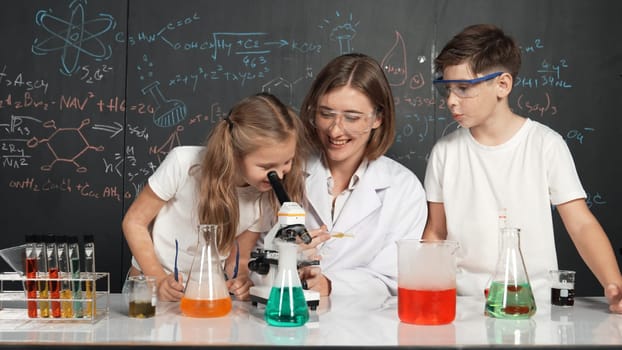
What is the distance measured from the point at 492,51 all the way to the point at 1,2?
3.00 m

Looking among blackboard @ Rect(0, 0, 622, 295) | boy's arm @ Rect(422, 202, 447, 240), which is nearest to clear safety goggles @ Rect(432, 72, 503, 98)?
boy's arm @ Rect(422, 202, 447, 240)

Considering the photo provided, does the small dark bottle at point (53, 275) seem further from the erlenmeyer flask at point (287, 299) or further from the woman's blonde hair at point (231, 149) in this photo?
A: the woman's blonde hair at point (231, 149)

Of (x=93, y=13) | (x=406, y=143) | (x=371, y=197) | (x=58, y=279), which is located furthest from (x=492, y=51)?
(x=93, y=13)

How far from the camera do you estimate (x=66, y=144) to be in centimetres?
395

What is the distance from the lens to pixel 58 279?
158cm

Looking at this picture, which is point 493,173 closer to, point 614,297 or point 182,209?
point 614,297

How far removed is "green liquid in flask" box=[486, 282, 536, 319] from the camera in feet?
5.42

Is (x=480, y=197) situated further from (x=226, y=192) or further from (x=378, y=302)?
(x=226, y=192)

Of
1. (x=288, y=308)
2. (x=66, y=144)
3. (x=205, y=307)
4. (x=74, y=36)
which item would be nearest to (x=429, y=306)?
(x=288, y=308)

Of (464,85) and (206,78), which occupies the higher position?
(206,78)

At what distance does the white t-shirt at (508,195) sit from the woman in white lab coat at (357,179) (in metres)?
0.19

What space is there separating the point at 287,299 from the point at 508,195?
1.03 metres

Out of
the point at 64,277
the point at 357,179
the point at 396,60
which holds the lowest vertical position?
the point at 64,277

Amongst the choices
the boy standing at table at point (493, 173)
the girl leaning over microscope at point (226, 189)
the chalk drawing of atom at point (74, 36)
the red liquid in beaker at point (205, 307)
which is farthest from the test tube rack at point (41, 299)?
the chalk drawing of atom at point (74, 36)
